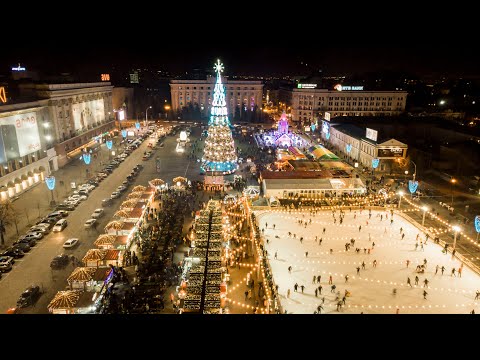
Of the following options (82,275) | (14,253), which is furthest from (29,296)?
(14,253)

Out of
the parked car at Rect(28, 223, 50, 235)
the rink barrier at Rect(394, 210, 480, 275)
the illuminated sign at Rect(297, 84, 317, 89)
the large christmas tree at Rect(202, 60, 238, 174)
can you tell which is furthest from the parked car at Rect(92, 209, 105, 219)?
the illuminated sign at Rect(297, 84, 317, 89)

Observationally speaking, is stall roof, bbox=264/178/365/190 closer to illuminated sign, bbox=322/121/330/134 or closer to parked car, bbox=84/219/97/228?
parked car, bbox=84/219/97/228

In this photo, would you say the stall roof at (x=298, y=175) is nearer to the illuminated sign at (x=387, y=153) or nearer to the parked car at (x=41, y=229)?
the illuminated sign at (x=387, y=153)

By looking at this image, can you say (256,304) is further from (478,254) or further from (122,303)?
(478,254)

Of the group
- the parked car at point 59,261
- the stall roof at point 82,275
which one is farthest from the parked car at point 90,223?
the stall roof at point 82,275
